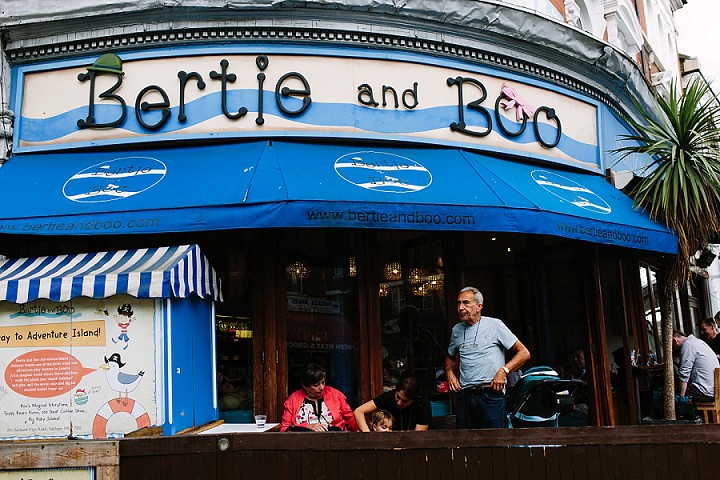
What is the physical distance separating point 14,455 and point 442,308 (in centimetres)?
477

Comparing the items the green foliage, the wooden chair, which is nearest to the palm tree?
the green foliage

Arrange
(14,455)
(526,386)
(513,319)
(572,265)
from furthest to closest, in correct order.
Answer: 1. (513,319)
2. (572,265)
3. (526,386)
4. (14,455)

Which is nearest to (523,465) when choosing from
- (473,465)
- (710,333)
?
(473,465)

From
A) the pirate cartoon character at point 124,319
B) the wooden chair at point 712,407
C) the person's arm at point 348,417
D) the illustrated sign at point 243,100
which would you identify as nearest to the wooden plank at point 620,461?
the person's arm at point 348,417

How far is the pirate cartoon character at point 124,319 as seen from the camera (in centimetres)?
563

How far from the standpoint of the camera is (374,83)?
25.4 ft

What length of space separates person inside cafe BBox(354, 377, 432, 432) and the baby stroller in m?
0.92

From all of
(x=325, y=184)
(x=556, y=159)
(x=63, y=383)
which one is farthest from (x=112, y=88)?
(x=556, y=159)

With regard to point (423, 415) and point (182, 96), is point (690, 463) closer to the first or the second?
point (423, 415)

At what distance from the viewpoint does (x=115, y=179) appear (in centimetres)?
706

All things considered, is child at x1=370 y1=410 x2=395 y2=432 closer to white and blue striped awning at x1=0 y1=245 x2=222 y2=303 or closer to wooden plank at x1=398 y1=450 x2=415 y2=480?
wooden plank at x1=398 y1=450 x2=415 y2=480

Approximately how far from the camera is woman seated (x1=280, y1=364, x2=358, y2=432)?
257 inches

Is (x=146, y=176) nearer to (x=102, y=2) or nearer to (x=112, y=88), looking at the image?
(x=112, y=88)

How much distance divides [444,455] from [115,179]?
173 inches
